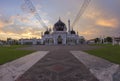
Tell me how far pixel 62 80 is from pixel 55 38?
121m

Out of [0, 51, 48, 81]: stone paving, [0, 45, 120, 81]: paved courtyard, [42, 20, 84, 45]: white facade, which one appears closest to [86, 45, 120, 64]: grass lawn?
[0, 45, 120, 81]: paved courtyard

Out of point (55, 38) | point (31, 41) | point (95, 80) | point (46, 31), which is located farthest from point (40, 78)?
point (31, 41)

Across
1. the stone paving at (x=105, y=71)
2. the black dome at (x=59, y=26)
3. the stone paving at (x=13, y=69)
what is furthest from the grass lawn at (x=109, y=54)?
the black dome at (x=59, y=26)

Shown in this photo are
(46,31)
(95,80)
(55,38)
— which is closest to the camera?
(95,80)

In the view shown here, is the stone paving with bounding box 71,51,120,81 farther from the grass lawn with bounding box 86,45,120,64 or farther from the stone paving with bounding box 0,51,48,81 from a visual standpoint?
the stone paving with bounding box 0,51,48,81

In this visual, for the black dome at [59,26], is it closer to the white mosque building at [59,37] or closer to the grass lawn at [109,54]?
the white mosque building at [59,37]

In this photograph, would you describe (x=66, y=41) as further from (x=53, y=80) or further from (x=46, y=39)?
(x=53, y=80)

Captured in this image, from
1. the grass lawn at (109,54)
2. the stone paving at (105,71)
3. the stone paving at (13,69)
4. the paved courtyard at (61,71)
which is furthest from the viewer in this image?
the grass lawn at (109,54)

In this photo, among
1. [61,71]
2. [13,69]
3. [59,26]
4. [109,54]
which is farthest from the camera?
[59,26]

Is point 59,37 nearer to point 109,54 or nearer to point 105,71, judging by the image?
point 109,54

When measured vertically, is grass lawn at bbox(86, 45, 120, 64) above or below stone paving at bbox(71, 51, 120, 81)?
below

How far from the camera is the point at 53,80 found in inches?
345

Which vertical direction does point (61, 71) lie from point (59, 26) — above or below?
below

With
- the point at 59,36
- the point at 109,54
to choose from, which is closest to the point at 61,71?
the point at 109,54
